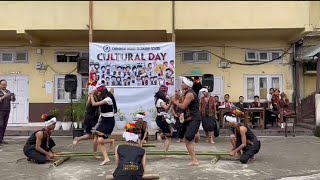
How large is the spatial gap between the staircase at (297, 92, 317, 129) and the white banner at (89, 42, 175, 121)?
5035 mm

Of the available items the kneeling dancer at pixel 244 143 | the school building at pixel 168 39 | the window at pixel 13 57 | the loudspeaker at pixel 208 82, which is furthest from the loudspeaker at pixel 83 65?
the kneeling dancer at pixel 244 143

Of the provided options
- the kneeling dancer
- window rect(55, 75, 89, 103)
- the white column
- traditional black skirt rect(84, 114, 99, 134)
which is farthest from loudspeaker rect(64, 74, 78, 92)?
the white column

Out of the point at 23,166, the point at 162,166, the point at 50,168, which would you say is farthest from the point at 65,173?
the point at 162,166

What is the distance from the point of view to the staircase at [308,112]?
615 inches

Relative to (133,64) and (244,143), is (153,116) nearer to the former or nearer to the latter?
(133,64)

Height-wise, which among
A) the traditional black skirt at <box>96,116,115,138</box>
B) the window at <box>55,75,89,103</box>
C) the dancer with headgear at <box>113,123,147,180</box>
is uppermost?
the window at <box>55,75,89,103</box>

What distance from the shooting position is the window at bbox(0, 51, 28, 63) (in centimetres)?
1727

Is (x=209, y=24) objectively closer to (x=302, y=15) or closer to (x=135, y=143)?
(x=302, y=15)

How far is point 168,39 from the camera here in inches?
632

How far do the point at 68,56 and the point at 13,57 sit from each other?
2.17 metres

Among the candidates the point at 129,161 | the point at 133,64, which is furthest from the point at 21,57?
the point at 129,161

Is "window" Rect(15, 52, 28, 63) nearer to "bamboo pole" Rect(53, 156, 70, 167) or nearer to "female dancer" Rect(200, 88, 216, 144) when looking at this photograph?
"female dancer" Rect(200, 88, 216, 144)

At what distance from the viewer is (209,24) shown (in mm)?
15406

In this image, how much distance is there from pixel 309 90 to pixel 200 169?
33.5 feet
